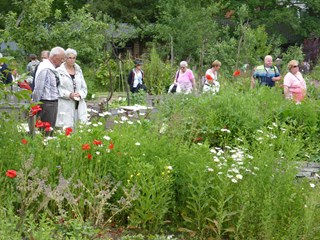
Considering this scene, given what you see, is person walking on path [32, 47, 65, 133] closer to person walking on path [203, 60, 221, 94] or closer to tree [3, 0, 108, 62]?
person walking on path [203, 60, 221, 94]

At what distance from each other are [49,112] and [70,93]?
35 centimetres

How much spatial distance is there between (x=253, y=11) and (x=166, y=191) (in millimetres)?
37485

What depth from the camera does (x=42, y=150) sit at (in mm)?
5922

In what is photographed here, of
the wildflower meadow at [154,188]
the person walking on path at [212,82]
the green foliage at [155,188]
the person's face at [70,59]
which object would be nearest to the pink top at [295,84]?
the person walking on path at [212,82]

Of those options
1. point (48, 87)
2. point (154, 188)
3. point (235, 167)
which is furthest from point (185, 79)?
point (154, 188)

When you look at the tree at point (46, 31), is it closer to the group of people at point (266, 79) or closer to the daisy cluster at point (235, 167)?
the group of people at point (266, 79)

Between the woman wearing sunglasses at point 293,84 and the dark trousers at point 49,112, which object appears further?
the woman wearing sunglasses at point 293,84

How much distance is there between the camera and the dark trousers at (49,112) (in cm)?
884

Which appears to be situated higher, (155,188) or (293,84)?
(293,84)

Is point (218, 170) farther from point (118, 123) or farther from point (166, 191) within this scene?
point (118, 123)

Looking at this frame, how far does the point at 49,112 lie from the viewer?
8867 mm

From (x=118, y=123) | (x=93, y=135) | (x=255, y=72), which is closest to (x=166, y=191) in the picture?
(x=93, y=135)

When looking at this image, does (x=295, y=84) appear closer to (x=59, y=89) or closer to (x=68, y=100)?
(x=68, y=100)

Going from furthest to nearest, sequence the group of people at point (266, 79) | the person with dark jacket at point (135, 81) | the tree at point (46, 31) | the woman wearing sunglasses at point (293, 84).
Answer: the tree at point (46, 31)
the person with dark jacket at point (135, 81)
the woman wearing sunglasses at point (293, 84)
the group of people at point (266, 79)
